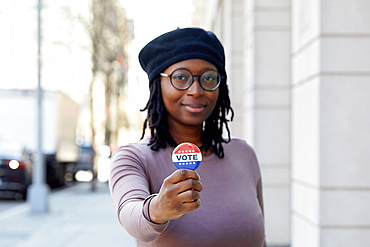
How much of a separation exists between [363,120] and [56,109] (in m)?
13.7

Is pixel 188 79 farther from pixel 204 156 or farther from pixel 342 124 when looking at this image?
pixel 342 124

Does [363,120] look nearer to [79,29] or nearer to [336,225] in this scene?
[336,225]

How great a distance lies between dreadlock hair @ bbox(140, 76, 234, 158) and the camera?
1936 mm

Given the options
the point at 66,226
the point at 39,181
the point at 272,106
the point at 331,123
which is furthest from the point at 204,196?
Answer: the point at 39,181

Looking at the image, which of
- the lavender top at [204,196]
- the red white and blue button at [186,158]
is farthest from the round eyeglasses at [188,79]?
the red white and blue button at [186,158]

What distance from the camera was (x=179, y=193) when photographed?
4.10ft

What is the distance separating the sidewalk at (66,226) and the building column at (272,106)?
98.3 inches

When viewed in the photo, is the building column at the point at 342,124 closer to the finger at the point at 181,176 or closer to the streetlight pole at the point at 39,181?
the finger at the point at 181,176

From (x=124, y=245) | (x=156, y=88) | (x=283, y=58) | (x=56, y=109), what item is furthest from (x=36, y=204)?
(x=156, y=88)

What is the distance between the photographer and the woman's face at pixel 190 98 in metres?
1.83

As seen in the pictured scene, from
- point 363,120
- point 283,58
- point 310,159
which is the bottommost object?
point 310,159

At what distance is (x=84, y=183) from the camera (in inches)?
686

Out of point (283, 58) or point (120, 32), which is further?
point (120, 32)

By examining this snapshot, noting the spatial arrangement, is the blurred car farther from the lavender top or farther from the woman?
the lavender top
